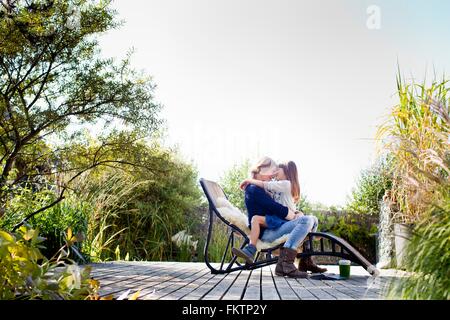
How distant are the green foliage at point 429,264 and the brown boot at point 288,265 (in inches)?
103

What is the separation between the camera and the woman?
3.95 m

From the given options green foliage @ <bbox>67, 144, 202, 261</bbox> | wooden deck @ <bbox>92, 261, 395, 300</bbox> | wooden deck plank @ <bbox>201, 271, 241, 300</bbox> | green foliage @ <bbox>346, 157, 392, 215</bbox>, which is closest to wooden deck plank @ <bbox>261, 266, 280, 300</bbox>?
wooden deck @ <bbox>92, 261, 395, 300</bbox>

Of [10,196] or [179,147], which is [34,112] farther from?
[179,147]

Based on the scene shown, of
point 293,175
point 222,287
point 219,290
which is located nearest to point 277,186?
point 293,175

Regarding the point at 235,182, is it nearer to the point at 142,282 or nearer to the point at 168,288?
the point at 142,282

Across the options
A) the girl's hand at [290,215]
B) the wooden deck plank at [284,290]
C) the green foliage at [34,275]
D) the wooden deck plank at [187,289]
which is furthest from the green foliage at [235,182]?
the green foliage at [34,275]

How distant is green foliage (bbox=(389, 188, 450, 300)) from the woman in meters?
2.63

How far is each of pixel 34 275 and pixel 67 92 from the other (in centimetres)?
405

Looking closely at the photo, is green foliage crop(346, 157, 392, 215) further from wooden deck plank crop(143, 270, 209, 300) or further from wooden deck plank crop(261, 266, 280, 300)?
wooden deck plank crop(143, 270, 209, 300)

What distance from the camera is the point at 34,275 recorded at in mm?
1161

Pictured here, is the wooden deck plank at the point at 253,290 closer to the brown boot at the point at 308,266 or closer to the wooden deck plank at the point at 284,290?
the wooden deck plank at the point at 284,290

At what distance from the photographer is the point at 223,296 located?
270cm
